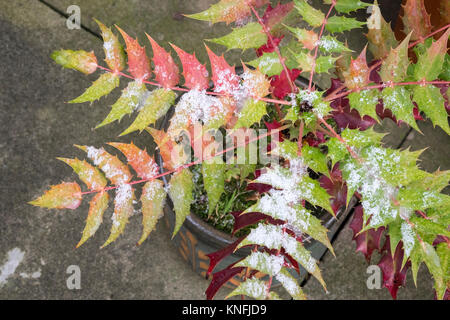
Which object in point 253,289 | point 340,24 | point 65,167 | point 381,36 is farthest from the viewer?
point 65,167

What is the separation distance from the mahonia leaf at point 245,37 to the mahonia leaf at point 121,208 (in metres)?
0.34

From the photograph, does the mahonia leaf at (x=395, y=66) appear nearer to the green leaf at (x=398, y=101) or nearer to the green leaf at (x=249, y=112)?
the green leaf at (x=398, y=101)

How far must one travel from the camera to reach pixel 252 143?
2.93 feet

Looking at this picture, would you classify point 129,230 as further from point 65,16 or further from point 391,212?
point 391,212

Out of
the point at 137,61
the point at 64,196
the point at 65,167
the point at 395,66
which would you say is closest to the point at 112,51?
the point at 137,61

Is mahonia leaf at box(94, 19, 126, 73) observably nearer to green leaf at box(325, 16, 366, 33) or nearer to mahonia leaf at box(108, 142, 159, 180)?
mahonia leaf at box(108, 142, 159, 180)

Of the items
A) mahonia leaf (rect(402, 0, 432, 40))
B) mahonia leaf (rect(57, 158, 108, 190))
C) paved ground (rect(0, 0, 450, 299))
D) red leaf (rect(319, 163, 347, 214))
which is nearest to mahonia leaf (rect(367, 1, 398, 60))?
mahonia leaf (rect(402, 0, 432, 40))

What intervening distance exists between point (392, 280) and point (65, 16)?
1532mm

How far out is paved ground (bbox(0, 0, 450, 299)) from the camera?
1562mm

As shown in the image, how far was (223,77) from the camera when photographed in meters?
0.77

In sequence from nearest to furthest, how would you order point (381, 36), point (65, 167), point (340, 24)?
point (340, 24)
point (381, 36)
point (65, 167)

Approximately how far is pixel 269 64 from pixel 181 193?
0.31 m

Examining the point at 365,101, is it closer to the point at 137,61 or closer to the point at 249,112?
the point at 249,112
